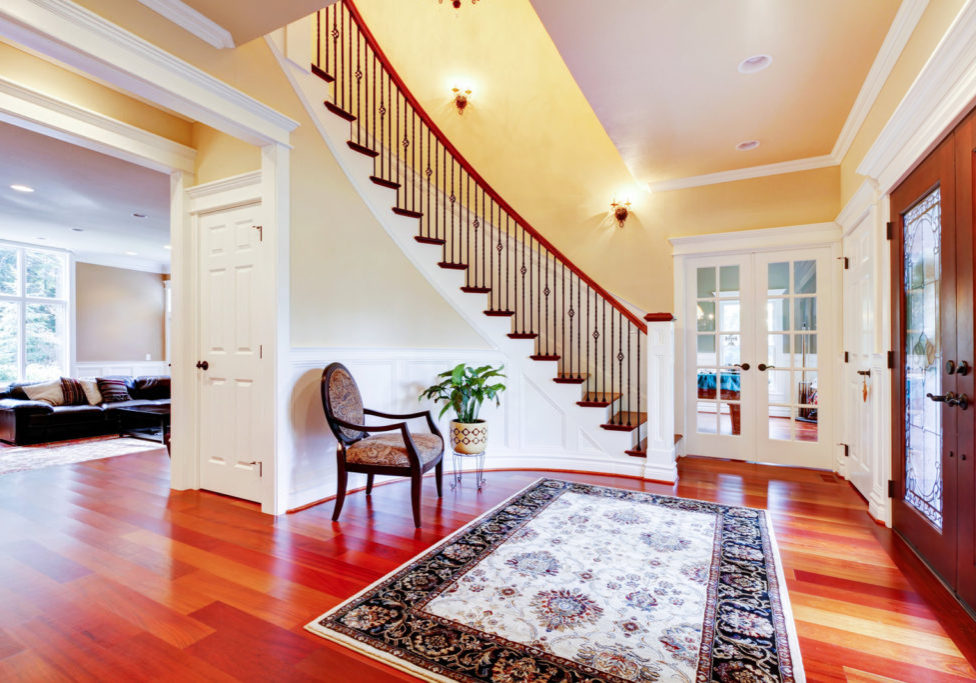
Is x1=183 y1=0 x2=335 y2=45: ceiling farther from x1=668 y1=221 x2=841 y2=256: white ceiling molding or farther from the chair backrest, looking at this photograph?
x1=668 y1=221 x2=841 y2=256: white ceiling molding

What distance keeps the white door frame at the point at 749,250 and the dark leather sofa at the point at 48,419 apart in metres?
6.94

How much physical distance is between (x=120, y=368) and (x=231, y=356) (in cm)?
741

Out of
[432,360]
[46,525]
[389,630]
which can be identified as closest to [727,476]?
[432,360]

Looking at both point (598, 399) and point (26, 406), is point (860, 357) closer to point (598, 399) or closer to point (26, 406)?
point (598, 399)

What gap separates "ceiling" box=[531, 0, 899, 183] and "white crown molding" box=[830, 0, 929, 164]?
1.8 inches

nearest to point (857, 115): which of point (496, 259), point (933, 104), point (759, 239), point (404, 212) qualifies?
point (759, 239)

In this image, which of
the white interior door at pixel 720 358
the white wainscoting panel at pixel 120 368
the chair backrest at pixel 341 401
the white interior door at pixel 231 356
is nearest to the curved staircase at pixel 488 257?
the white interior door at pixel 720 358

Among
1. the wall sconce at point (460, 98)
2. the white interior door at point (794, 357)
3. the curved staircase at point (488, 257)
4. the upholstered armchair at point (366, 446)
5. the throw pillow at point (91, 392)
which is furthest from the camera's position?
the throw pillow at point (91, 392)

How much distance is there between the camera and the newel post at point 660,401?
393 cm

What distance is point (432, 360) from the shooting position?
165 inches

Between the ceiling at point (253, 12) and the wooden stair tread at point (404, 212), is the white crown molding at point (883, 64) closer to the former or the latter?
the ceiling at point (253, 12)

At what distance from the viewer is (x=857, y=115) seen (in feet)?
11.5

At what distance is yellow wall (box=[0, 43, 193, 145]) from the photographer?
2.85 m

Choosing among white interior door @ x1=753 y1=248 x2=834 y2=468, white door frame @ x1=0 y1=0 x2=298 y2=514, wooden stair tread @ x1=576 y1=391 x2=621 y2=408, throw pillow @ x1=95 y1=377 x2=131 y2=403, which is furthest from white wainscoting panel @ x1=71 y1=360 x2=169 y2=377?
white interior door @ x1=753 y1=248 x2=834 y2=468
